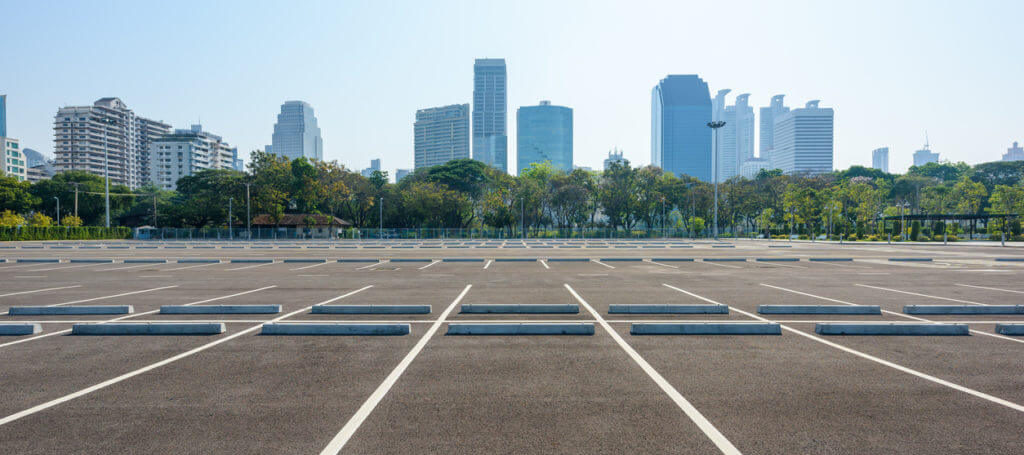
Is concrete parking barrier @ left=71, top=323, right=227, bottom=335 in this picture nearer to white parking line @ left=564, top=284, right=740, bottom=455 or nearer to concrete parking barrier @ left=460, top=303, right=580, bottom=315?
concrete parking barrier @ left=460, top=303, right=580, bottom=315

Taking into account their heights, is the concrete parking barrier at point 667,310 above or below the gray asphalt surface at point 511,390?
above

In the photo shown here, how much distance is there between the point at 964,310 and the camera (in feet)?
30.7

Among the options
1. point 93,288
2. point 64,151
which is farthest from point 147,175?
point 93,288

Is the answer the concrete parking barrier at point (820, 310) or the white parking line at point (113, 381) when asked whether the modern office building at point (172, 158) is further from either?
the concrete parking barrier at point (820, 310)

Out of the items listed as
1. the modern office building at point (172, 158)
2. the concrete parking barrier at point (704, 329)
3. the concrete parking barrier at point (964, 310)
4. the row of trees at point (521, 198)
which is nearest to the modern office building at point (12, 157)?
the modern office building at point (172, 158)

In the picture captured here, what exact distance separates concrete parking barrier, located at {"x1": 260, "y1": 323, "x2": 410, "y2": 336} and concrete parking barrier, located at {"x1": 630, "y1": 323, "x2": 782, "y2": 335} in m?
3.76

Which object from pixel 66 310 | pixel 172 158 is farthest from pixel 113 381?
pixel 172 158

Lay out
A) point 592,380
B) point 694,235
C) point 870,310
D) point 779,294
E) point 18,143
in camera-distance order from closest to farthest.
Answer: point 592,380 → point 870,310 → point 779,294 → point 694,235 → point 18,143

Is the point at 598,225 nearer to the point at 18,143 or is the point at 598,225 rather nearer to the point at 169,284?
the point at 169,284

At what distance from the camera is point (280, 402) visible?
4.95m

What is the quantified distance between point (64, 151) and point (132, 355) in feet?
707

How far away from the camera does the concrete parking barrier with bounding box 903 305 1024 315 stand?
9.34 m

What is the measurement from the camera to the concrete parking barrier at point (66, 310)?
933 centimetres

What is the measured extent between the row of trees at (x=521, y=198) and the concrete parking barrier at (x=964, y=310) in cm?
6552
